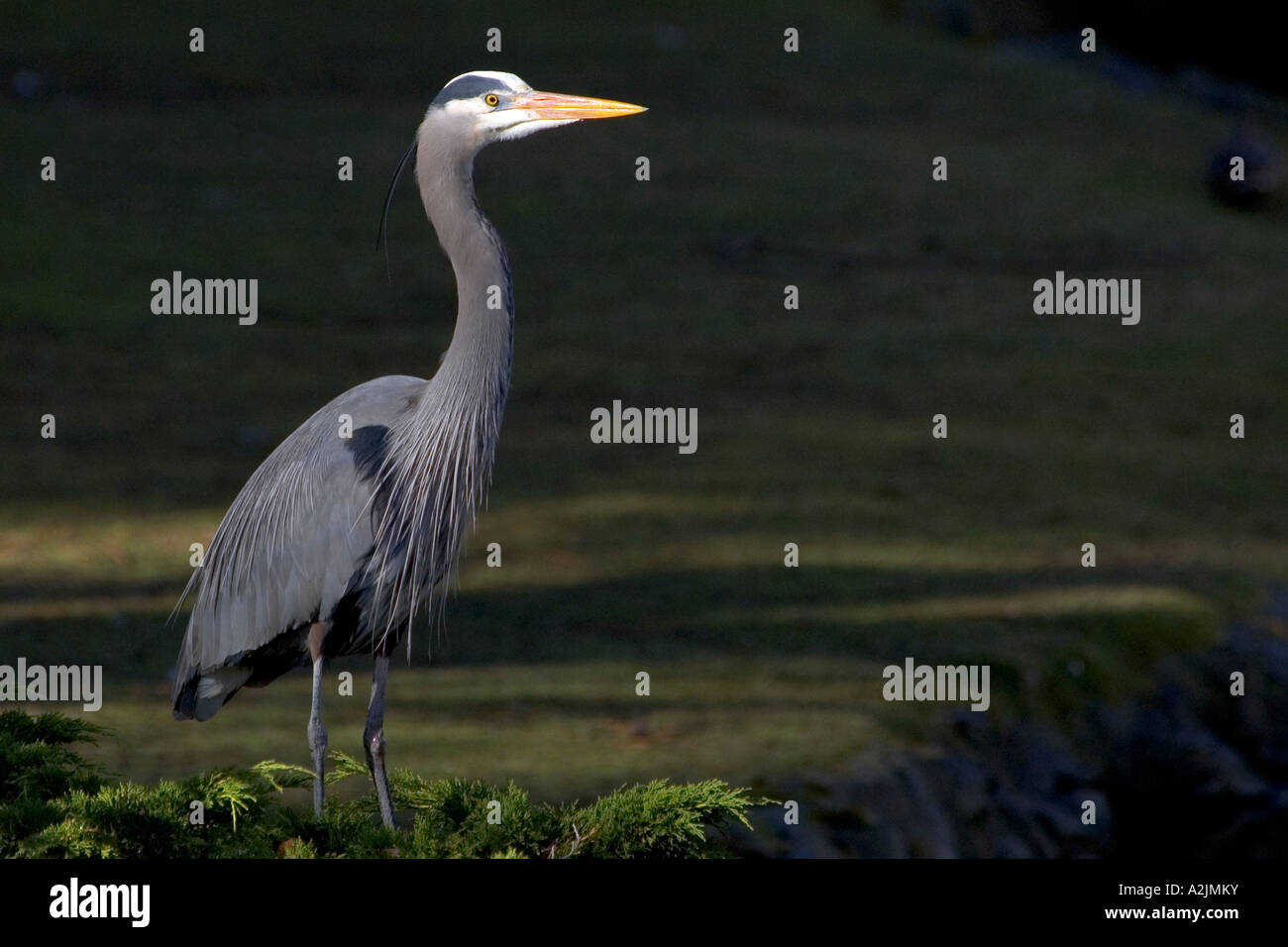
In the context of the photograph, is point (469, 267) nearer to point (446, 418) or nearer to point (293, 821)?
point (446, 418)

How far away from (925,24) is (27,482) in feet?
57.9

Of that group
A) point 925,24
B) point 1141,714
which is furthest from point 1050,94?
point 1141,714

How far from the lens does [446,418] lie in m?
6.18

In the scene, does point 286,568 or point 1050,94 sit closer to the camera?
point 286,568

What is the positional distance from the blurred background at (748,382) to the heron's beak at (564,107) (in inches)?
93.2

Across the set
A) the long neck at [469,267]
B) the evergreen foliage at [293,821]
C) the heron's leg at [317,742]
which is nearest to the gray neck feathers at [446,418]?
the long neck at [469,267]

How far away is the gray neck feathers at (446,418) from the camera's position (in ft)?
19.7

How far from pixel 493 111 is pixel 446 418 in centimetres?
96

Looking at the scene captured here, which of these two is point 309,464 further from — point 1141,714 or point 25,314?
point 25,314

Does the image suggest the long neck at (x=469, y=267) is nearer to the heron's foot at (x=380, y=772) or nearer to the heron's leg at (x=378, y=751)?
the heron's leg at (x=378, y=751)

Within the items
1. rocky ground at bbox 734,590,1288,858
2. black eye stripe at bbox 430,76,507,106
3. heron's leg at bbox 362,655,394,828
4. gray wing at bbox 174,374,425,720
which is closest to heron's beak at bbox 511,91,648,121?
black eye stripe at bbox 430,76,507,106

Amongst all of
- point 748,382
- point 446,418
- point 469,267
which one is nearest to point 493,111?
point 469,267

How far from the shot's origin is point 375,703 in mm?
5965
